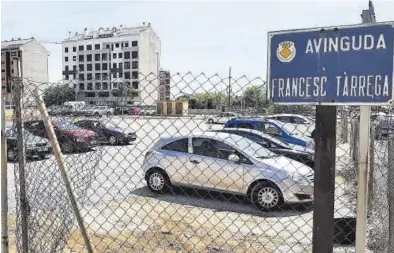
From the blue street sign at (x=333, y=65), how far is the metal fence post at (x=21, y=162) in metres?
1.69

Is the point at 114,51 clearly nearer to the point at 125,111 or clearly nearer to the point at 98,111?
the point at 98,111

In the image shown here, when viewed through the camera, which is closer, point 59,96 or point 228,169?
point 59,96

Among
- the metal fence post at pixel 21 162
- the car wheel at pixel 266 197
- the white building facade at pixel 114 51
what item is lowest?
the car wheel at pixel 266 197

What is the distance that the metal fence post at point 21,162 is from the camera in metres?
2.68

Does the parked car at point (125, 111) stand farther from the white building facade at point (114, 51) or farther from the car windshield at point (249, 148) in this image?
the white building facade at point (114, 51)

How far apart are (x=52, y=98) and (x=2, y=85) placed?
2.12 metres

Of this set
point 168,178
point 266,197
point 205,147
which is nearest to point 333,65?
point 266,197

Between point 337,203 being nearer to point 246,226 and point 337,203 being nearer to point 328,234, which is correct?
point 246,226

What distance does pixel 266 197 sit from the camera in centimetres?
773

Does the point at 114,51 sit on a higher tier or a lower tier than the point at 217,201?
higher

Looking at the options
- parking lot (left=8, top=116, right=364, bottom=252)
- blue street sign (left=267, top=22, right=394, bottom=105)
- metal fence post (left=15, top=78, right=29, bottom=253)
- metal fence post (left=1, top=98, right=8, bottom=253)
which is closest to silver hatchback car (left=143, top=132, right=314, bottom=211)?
parking lot (left=8, top=116, right=364, bottom=252)

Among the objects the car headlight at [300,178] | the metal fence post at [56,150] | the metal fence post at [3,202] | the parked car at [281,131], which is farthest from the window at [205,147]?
the metal fence post at [3,202]

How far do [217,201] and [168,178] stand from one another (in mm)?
1290

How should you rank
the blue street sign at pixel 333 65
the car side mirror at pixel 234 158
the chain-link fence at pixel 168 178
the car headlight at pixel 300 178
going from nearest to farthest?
the blue street sign at pixel 333 65, the chain-link fence at pixel 168 178, the car headlight at pixel 300 178, the car side mirror at pixel 234 158
